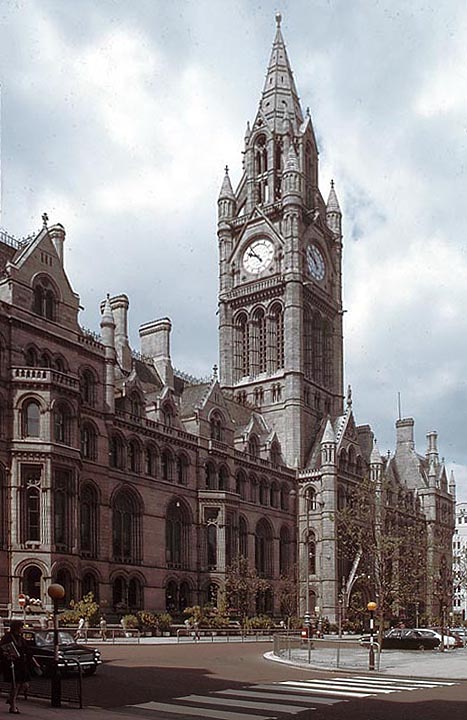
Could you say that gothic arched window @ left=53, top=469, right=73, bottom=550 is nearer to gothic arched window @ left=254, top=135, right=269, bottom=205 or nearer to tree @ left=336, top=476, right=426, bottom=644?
tree @ left=336, top=476, right=426, bottom=644

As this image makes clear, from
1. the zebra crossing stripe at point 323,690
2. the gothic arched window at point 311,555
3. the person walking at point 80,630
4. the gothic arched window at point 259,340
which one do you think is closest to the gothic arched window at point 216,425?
the gothic arched window at point 311,555

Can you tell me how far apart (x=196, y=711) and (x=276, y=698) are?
3281 mm

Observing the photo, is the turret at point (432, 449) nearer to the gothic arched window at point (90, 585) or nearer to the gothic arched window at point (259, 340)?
the gothic arched window at point (259, 340)

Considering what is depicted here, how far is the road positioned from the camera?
20.6 metres

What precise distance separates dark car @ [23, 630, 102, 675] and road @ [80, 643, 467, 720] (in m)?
0.53

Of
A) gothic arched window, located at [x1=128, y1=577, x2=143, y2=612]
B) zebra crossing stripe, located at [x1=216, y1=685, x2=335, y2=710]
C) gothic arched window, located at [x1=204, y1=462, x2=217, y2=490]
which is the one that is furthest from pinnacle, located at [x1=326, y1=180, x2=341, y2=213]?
zebra crossing stripe, located at [x1=216, y1=685, x2=335, y2=710]

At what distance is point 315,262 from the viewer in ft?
321

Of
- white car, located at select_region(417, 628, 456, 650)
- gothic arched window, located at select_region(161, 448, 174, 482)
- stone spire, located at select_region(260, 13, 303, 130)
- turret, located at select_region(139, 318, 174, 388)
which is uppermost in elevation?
stone spire, located at select_region(260, 13, 303, 130)

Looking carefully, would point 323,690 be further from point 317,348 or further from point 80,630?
point 317,348

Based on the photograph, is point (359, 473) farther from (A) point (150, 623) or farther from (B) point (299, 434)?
(A) point (150, 623)

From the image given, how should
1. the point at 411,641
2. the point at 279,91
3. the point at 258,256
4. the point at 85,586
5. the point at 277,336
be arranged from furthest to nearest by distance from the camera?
the point at 279,91
the point at 258,256
the point at 277,336
the point at 85,586
the point at 411,641

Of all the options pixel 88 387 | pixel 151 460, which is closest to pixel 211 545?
pixel 151 460

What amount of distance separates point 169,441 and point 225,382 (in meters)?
26.9

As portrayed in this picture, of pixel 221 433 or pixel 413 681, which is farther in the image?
pixel 221 433
